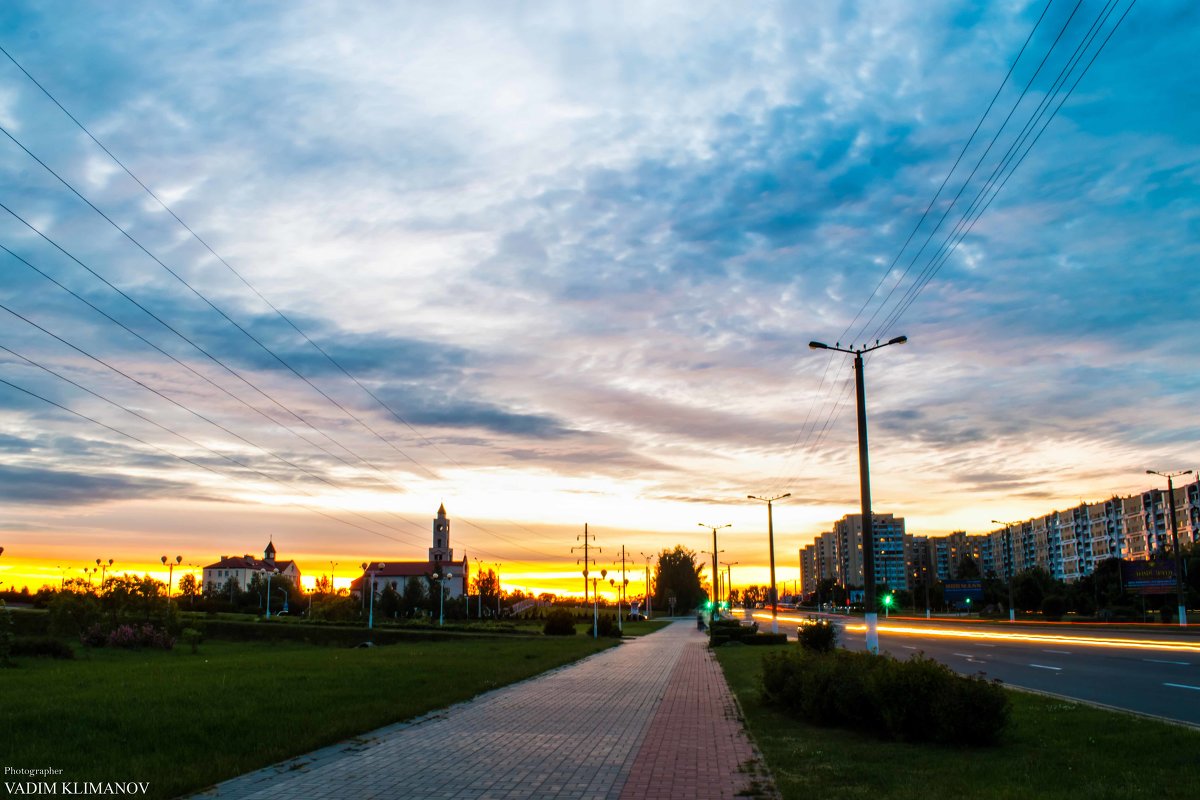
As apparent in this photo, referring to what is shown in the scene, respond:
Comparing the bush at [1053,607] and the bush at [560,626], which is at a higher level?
the bush at [560,626]

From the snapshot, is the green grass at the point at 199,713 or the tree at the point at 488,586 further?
the tree at the point at 488,586

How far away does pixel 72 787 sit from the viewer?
8180mm

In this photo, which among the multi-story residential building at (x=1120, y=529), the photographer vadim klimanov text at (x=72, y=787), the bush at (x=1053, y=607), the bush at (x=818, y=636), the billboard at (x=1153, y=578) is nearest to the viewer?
the photographer vadim klimanov text at (x=72, y=787)

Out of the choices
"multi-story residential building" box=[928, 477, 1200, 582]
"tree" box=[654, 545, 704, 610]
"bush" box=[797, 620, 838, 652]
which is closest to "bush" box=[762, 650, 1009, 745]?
"bush" box=[797, 620, 838, 652]

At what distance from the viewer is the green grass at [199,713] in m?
9.40

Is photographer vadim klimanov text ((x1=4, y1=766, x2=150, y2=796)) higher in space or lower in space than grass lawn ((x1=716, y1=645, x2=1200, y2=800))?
higher

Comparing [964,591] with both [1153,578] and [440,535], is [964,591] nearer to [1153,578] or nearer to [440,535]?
[1153,578]

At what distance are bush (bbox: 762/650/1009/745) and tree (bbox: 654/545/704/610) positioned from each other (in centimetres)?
12526

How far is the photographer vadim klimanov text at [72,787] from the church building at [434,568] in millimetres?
132827

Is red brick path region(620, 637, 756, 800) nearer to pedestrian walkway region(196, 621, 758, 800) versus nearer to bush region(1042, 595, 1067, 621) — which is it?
Answer: pedestrian walkway region(196, 621, 758, 800)

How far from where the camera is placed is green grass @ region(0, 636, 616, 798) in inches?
370

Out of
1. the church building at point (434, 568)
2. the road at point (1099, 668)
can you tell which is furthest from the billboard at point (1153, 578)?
the church building at point (434, 568)

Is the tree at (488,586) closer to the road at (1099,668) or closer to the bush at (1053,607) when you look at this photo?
the bush at (1053,607)

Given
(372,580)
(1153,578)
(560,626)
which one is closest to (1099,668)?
(560,626)
